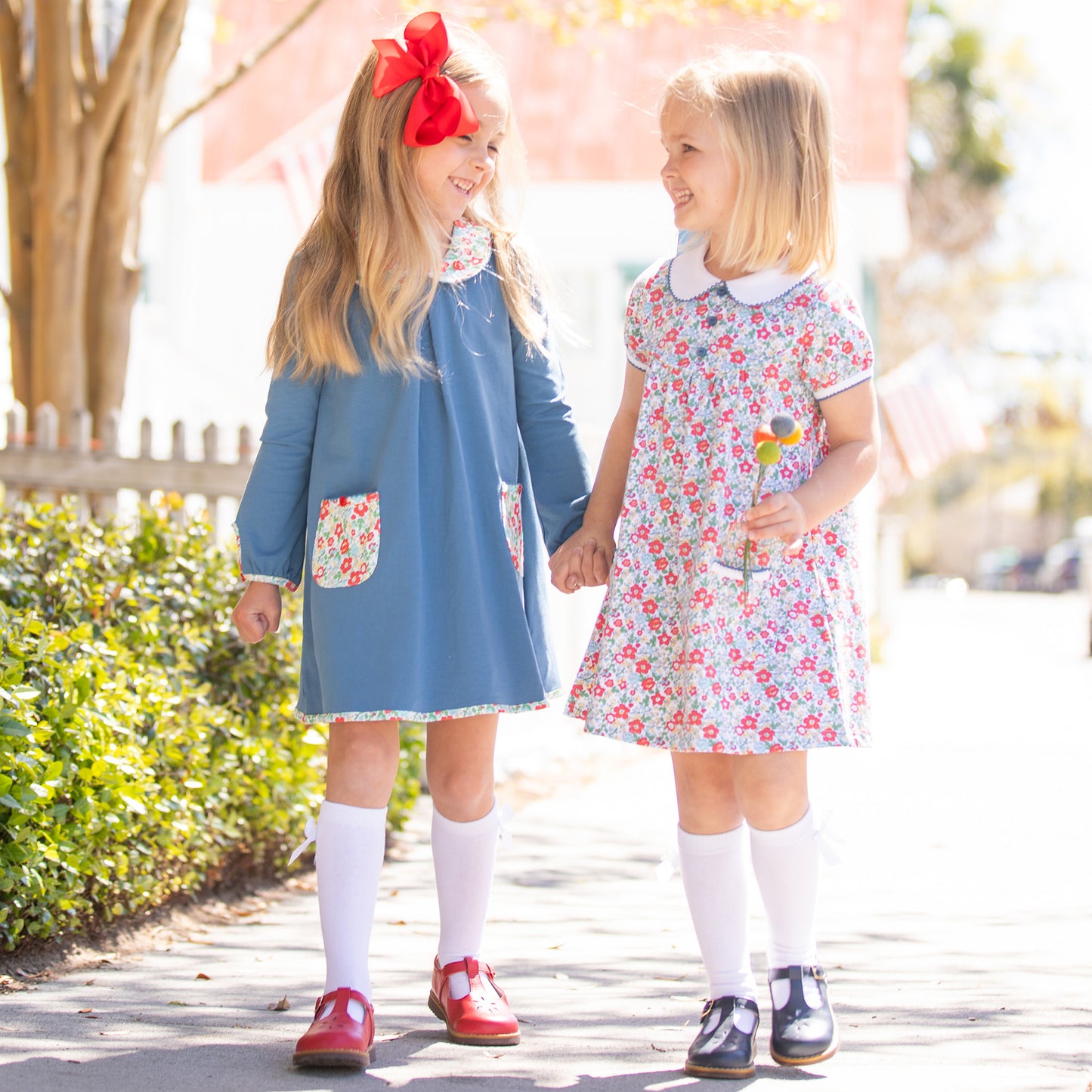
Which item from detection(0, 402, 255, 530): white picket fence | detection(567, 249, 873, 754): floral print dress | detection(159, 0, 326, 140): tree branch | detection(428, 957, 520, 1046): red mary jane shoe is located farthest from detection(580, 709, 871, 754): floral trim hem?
detection(159, 0, 326, 140): tree branch

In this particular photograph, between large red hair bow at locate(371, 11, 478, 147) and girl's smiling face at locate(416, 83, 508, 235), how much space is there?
38 mm

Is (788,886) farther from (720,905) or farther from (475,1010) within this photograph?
(475,1010)

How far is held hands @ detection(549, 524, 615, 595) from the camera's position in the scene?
115 inches

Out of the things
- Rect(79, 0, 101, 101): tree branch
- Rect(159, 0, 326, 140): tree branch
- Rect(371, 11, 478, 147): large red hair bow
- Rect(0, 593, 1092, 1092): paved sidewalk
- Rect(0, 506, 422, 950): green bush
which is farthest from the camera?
Rect(159, 0, 326, 140): tree branch

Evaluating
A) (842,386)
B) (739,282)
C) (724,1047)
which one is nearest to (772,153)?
(739,282)

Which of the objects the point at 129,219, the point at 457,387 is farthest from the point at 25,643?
the point at 129,219

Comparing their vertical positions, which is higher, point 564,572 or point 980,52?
point 980,52

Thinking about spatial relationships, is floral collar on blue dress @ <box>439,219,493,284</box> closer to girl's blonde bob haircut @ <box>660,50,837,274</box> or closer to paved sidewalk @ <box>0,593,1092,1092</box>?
girl's blonde bob haircut @ <box>660,50,837,274</box>

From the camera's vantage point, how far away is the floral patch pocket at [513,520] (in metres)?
2.83

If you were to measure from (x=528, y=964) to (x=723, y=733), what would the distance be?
1167 mm

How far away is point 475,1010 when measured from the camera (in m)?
2.83

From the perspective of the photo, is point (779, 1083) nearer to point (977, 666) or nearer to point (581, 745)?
point (581, 745)

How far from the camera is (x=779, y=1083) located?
2605 millimetres

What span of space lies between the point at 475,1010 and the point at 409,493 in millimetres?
984
